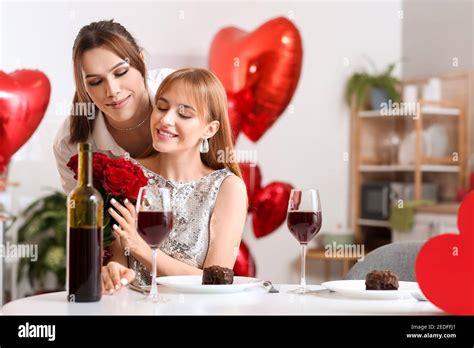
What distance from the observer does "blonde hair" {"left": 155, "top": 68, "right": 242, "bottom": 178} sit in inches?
83.0

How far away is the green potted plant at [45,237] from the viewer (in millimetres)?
4516

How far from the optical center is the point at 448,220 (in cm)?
463

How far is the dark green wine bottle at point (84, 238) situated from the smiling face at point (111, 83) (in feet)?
2.62

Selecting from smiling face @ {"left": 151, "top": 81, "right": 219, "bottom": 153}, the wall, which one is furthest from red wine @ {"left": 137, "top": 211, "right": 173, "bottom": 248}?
the wall

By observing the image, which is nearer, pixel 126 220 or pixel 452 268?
pixel 452 268

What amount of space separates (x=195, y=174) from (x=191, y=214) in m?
0.12

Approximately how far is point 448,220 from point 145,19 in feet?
7.18

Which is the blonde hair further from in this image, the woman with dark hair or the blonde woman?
the woman with dark hair

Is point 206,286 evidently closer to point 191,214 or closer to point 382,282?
point 382,282

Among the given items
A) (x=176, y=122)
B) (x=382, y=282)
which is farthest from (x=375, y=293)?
(x=176, y=122)

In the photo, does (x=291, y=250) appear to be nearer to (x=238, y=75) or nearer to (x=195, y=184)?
(x=238, y=75)

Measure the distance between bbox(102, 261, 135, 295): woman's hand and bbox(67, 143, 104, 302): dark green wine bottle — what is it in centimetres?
12

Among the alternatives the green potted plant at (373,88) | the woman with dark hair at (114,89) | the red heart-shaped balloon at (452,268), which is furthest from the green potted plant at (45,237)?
the red heart-shaped balloon at (452,268)

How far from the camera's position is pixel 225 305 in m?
1.41
